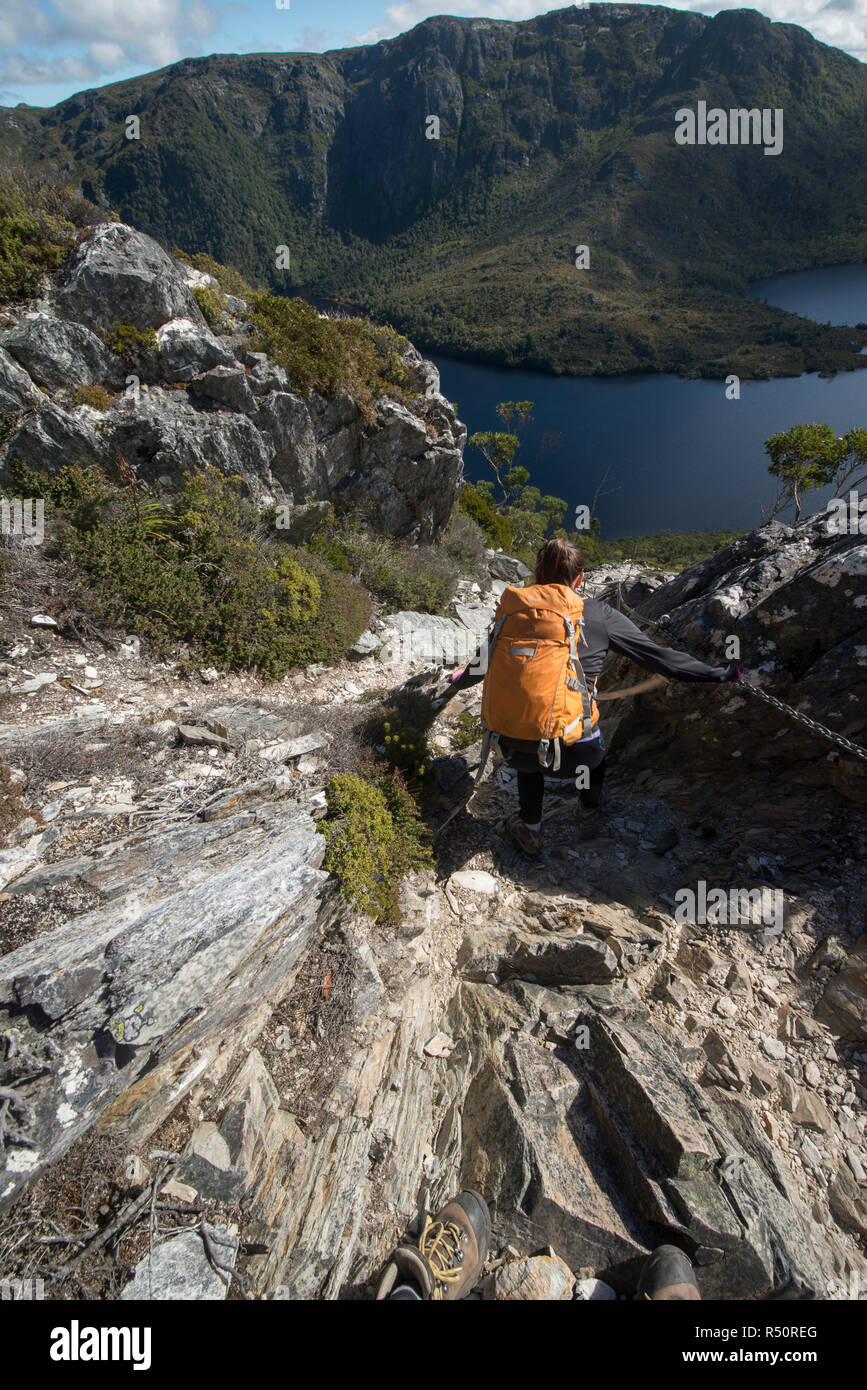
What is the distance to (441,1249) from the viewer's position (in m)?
2.65

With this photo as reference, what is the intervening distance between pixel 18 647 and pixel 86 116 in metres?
267

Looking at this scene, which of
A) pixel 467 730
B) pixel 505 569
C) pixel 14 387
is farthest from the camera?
pixel 505 569

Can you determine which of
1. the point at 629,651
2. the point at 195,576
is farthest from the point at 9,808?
the point at 629,651

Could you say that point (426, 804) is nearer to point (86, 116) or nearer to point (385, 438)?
point (385, 438)

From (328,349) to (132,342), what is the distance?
3527mm

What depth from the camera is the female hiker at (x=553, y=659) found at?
3875 millimetres

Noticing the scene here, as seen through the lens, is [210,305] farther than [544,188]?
No

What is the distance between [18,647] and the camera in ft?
19.7

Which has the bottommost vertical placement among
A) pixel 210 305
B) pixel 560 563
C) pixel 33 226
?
→ pixel 560 563

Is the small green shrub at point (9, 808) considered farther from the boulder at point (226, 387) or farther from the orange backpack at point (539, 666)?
the boulder at point (226, 387)

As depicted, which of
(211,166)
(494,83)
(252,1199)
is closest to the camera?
(252,1199)

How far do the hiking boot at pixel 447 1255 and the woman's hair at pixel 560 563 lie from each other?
11.7 feet

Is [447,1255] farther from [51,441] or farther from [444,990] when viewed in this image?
[51,441]
